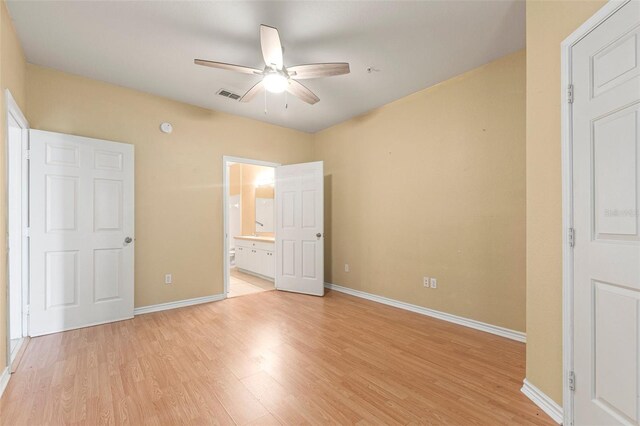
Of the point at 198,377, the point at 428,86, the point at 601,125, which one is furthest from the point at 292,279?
the point at 601,125

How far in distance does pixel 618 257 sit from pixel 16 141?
15.3 feet

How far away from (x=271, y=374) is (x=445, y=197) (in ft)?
8.60

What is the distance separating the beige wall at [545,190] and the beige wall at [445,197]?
0.99 m

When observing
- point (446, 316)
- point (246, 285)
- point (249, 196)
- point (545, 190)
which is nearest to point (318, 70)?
point (545, 190)

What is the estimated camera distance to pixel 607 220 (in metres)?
1.33

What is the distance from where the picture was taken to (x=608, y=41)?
133 cm

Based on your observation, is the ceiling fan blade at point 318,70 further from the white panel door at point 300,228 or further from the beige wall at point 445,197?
the white panel door at point 300,228

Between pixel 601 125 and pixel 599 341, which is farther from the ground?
pixel 601 125

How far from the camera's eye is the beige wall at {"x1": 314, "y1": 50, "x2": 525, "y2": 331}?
272cm

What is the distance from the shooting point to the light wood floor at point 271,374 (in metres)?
1.65

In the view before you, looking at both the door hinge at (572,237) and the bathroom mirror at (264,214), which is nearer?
the door hinge at (572,237)

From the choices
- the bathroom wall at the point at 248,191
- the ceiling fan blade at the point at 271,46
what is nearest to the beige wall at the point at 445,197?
the ceiling fan blade at the point at 271,46

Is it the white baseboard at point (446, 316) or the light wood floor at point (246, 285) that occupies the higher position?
the white baseboard at point (446, 316)

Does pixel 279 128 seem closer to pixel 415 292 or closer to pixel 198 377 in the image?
pixel 415 292
